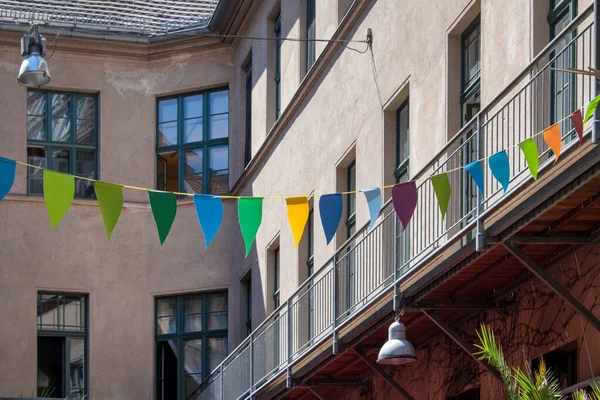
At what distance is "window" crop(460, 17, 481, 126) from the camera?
18.7 metres

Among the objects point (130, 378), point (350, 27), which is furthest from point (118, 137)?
point (350, 27)

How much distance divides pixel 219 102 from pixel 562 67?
59.0 feet

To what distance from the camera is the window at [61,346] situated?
101ft

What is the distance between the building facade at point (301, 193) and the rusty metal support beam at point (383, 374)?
4cm

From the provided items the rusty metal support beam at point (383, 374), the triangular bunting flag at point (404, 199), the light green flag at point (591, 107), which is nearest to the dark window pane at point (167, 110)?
the rusty metal support beam at point (383, 374)

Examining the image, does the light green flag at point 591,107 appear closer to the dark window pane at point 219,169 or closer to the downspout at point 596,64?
the downspout at point 596,64

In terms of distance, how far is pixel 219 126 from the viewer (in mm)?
31859

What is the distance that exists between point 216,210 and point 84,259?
50.1 feet

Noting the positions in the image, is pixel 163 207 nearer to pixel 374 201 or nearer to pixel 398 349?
pixel 374 201

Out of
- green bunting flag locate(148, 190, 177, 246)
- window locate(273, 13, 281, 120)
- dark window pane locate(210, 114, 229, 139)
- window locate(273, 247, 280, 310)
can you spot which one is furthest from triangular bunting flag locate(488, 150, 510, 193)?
dark window pane locate(210, 114, 229, 139)

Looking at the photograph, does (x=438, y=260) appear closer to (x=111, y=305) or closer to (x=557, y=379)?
(x=557, y=379)

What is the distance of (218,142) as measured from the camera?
31.8m

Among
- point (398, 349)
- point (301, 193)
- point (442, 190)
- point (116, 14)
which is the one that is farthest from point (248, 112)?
point (442, 190)

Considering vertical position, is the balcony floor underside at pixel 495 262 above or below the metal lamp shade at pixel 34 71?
below
